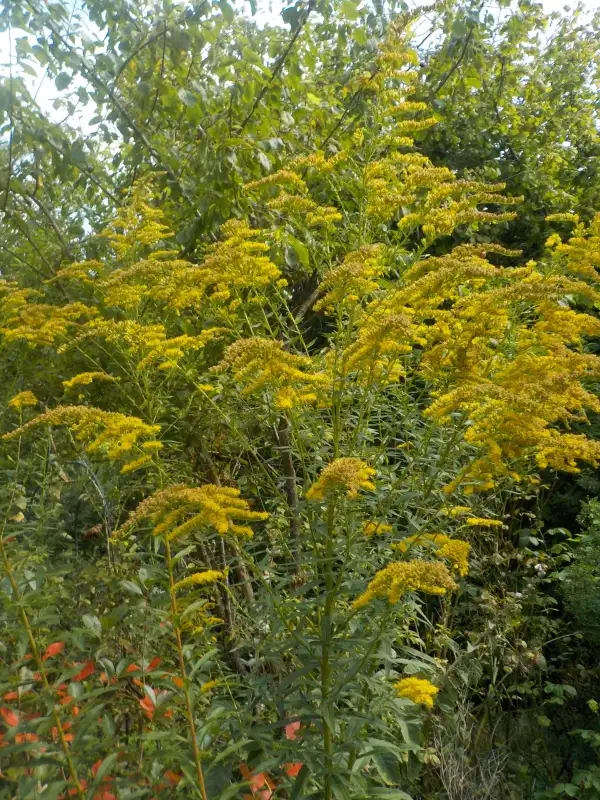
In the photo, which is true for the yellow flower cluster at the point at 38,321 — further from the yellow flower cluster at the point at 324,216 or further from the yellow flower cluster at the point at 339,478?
the yellow flower cluster at the point at 339,478

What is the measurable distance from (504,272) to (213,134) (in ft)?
5.18

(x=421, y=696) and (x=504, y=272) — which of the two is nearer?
(x=421, y=696)

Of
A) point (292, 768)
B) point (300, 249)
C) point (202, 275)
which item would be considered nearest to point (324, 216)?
point (300, 249)

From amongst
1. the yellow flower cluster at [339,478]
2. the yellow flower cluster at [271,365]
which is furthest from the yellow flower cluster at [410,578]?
the yellow flower cluster at [271,365]

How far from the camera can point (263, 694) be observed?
2566mm

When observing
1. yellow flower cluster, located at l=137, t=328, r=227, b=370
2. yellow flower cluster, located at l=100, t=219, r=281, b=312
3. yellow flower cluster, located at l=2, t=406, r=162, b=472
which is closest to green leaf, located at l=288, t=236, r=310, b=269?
yellow flower cluster, located at l=100, t=219, r=281, b=312

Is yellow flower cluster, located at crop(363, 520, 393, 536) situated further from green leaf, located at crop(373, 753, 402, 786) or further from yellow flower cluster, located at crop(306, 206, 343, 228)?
yellow flower cluster, located at crop(306, 206, 343, 228)

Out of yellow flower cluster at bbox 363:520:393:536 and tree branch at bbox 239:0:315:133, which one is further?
tree branch at bbox 239:0:315:133

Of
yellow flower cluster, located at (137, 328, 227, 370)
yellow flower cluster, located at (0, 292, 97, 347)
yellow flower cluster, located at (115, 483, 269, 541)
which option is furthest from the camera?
yellow flower cluster, located at (0, 292, 97, 347)

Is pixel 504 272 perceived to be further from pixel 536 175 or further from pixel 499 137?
pixel 499 137

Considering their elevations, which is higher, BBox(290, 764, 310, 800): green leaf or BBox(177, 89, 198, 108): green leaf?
BBox(177, 89, 198, 108): green leaf

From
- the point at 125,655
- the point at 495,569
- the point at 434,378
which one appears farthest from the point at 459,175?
the point at 125,655

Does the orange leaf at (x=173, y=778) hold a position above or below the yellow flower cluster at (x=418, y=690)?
below

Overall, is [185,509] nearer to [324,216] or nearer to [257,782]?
[257,782]
